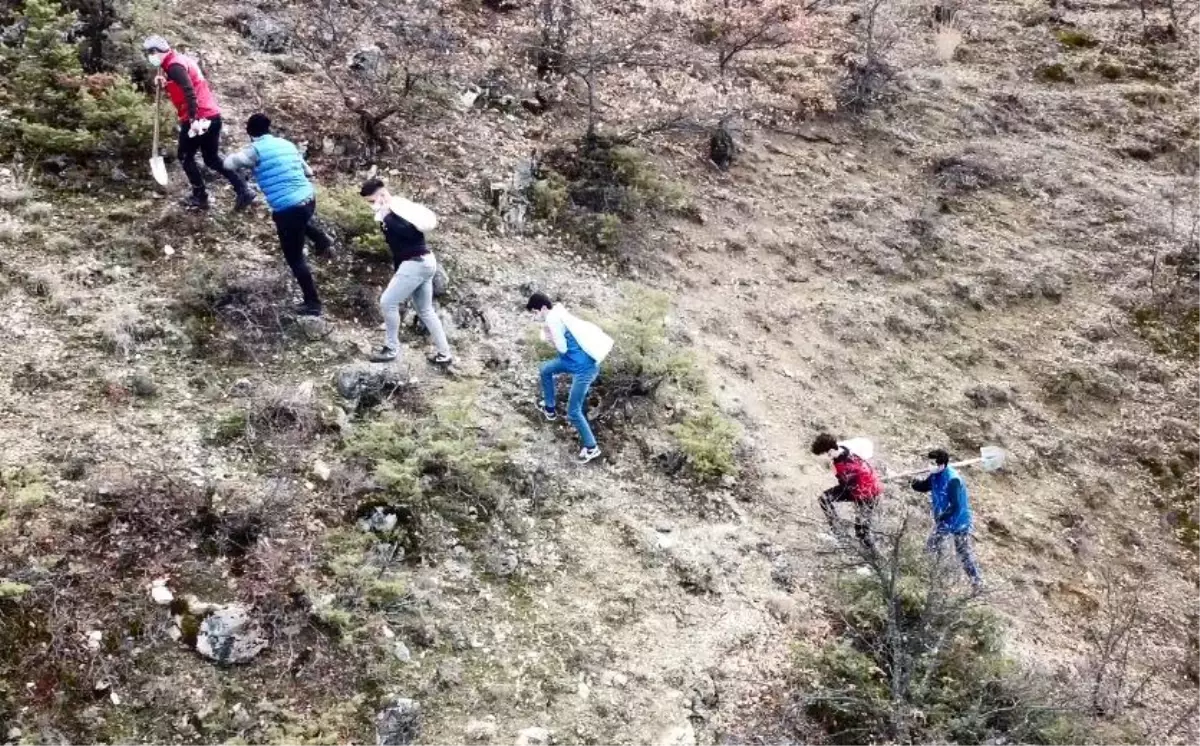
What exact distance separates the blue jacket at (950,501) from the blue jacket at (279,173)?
611 centimetres

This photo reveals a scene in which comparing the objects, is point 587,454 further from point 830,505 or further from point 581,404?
point 830,505

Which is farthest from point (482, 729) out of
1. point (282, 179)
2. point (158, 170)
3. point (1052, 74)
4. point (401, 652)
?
point (1052, 74)

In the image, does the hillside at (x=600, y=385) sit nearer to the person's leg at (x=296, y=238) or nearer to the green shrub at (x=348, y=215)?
the green shrub at (x=348, y=215)

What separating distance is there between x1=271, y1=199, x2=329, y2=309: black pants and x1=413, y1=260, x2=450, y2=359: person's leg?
3.14 ft

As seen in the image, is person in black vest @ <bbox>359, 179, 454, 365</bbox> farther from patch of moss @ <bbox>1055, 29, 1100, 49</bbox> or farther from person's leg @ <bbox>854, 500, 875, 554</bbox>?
patch of moss @ <bbox>1055, 29, 1100, 49</bbox>

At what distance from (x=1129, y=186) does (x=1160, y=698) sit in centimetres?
851

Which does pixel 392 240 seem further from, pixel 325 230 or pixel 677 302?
pixel 677 302

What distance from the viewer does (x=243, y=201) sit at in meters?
8.62

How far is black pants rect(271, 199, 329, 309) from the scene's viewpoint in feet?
24.3

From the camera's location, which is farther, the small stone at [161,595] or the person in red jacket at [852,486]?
the person in red jacket at [852,486]

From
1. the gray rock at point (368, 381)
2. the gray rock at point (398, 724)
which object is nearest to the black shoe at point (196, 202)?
the gray rock at point (368, 381)

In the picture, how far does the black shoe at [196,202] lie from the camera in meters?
8.47

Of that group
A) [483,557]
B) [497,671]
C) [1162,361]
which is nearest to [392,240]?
[483,557]

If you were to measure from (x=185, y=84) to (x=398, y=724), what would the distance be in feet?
19.2
